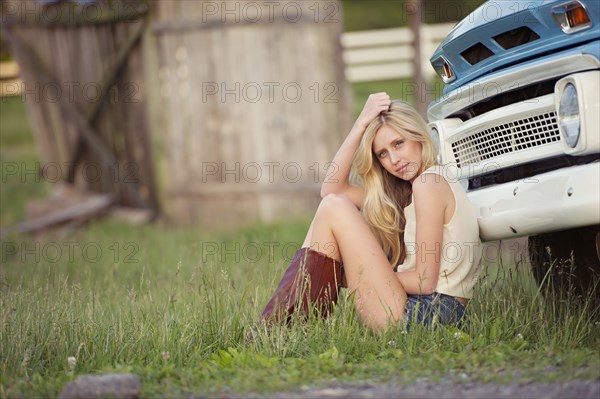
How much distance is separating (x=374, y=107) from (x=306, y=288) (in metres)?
0.98

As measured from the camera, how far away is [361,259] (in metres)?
4.66

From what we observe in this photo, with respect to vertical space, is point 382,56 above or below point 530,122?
above

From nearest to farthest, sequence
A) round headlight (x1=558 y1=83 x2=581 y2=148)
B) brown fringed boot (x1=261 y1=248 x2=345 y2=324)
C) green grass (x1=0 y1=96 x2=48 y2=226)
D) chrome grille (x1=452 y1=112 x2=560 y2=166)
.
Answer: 1. round headlight (x1=558 y1=83 x2=581 y2=148)
2. chrome grille (x1=452 y1=112 x2=560 y2=166)
3. brown fringed boot (x1=261 y1=248 x2=345 y2=324)
4. green grass (x1=0 y1=96 x2=48 y2=226)

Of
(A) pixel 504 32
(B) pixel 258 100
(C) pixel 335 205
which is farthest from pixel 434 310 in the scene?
(B) pixel 258 100

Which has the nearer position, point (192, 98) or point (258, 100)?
point (258, 100)

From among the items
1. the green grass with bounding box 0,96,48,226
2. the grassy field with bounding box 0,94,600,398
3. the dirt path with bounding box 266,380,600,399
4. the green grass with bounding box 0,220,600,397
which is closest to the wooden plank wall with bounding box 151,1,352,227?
the green grass with bounding box 0,96,48,226

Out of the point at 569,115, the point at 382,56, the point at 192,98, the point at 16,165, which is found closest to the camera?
the point at 569,115

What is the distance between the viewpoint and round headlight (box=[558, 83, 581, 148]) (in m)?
4.04

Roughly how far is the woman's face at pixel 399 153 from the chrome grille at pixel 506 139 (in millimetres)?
247

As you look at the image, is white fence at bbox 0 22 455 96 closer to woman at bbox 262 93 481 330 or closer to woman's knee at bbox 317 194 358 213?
woman at bbox 262 93 481 330

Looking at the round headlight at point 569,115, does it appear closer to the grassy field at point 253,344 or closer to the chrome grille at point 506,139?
the chrome grille at point 506,139

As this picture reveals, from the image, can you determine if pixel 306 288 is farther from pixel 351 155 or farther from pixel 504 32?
pixel 504 32

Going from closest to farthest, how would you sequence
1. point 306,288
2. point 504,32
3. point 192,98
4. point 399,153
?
point 504,32, point 306,288, point 399,153, point 192,98

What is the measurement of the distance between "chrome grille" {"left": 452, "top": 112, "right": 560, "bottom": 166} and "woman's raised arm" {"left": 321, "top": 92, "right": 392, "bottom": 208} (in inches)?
17.8
